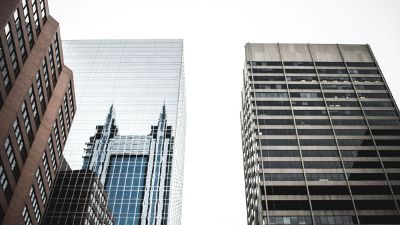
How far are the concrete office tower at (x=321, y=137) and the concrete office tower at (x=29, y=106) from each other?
3783 centimetres

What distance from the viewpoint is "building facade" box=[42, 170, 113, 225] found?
8319 cm

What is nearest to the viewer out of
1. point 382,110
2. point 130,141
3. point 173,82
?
point 382,110

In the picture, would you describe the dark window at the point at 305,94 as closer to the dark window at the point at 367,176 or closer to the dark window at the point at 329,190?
the dark window at the point at 367,176

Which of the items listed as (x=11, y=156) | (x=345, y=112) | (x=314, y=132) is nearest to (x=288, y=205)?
(x=314, y=132)

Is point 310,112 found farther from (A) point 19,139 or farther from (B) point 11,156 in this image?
(B) point 11,156

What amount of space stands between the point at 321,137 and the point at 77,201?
53712 millimetres

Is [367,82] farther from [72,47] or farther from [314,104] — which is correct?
[72,47]

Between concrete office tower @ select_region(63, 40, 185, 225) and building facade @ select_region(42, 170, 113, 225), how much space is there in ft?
26.0

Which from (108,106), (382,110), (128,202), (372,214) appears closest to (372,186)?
(372,214)

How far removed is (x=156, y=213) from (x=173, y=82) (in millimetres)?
47119

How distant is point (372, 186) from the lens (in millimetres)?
74312

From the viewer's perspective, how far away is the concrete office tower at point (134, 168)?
319ft

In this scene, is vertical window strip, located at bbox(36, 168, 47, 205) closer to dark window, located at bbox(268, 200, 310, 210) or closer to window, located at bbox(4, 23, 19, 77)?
window, located at bbox(4, 23, 19, 77)

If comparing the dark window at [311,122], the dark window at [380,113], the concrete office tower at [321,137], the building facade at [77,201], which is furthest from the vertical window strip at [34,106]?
the dark window at [380,113]
